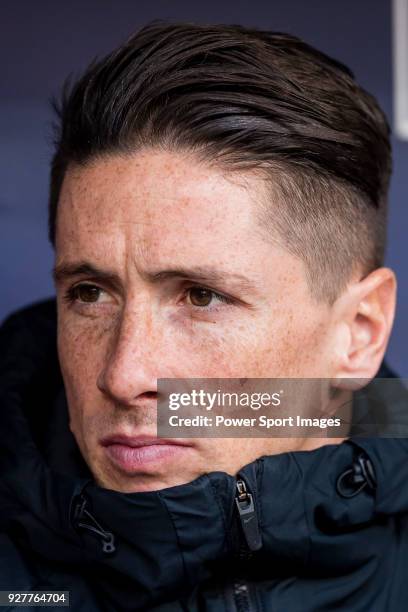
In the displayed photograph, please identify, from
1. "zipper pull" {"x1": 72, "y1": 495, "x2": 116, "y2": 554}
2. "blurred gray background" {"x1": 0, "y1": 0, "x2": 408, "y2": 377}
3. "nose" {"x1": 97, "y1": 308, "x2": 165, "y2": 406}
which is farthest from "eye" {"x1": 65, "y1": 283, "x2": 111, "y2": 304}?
"blurred gray background" {"x1": 0, "y1": 0, "x2": 408, "y2": 377}

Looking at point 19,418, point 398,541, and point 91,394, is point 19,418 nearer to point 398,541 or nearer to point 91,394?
point 91,394

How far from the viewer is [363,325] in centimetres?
177

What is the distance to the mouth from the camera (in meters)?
1.53

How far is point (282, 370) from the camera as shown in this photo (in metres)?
1.63

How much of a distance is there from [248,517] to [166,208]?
1.60 feet

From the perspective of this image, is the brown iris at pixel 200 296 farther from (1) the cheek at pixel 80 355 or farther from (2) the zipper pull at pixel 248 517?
(2) the zipper pull at pixel 248 517

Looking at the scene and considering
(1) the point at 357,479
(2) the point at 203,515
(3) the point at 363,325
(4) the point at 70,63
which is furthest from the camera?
(4) the point at 70,63

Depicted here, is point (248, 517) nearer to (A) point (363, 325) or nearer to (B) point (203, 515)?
(B) point (203, 515)

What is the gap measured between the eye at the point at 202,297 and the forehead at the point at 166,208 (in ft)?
0.22

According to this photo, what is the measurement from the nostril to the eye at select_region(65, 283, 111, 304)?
0.48 meters

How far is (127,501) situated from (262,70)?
28.9 inches

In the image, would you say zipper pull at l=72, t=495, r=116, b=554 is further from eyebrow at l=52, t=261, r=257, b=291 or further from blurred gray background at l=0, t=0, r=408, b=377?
blurred gray background at l=0, t=0, r=408, b=377

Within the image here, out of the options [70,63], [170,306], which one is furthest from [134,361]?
[70,63]

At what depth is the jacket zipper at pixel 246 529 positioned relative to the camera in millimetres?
1504
